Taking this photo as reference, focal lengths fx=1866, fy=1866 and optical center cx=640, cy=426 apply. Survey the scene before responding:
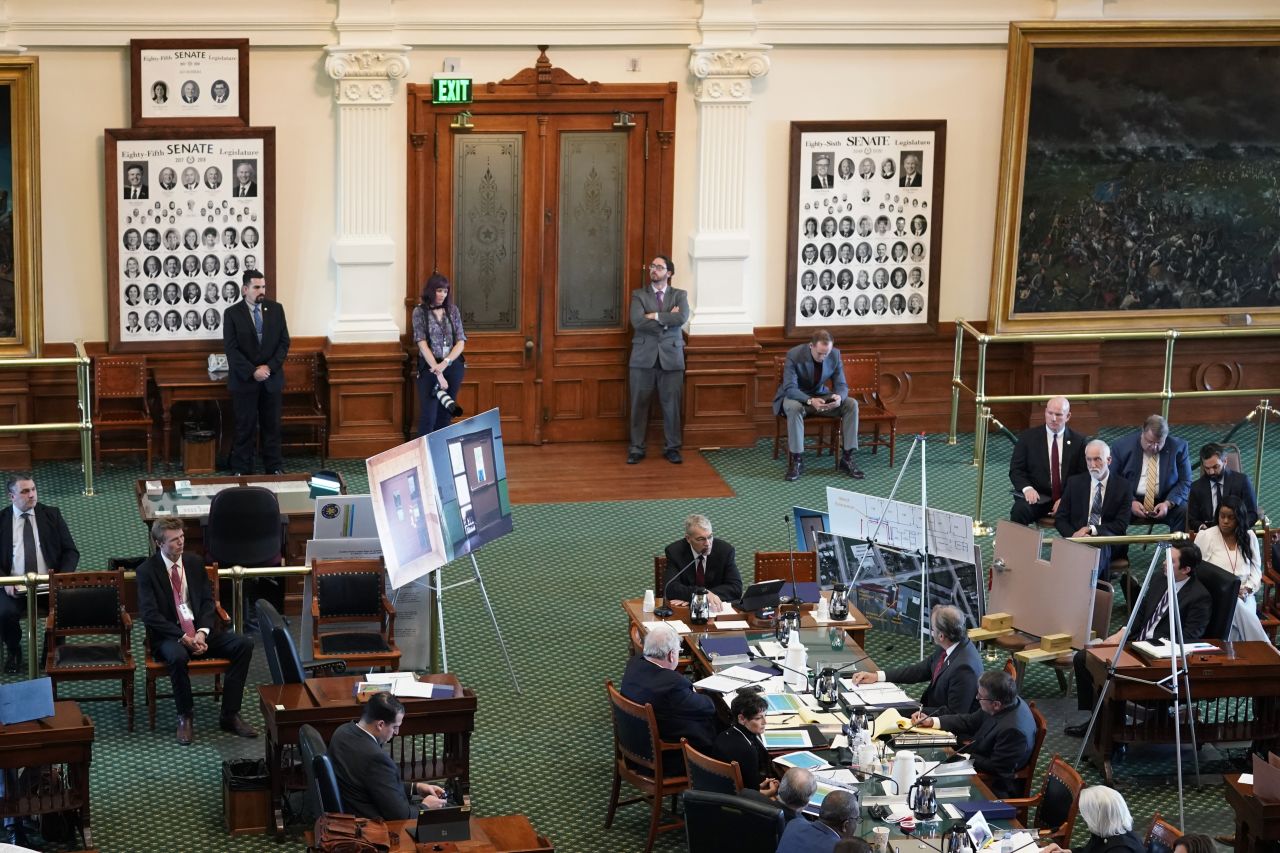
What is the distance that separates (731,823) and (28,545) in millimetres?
5165


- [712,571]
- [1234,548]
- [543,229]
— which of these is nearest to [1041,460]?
[1234,548]

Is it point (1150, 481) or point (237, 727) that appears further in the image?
point (1150, 481)

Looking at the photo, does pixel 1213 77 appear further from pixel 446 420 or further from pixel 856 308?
pixel 446 420

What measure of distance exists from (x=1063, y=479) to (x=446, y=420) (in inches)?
198

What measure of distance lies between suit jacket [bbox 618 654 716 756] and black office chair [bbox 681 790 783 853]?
42.7 inches

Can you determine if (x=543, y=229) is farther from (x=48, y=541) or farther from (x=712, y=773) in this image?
(x=712, y=773)

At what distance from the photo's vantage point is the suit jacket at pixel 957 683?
9.15 meters

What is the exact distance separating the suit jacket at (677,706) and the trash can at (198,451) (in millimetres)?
6604

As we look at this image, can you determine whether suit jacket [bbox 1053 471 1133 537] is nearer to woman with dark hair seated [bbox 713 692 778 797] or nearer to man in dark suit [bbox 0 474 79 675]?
woman with dark hair seated [bbox 713 692 778 797]

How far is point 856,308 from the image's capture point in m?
16.1

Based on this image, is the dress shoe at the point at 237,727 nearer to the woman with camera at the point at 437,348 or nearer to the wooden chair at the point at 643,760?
the wooden chair at the point at 643,760

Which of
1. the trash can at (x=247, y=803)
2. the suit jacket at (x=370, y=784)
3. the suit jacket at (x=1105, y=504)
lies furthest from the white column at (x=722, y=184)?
the suit jacket at (x=370, y=784)

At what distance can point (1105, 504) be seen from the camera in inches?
480

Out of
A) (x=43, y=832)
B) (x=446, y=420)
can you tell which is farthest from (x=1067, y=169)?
(x=43, y=832)
